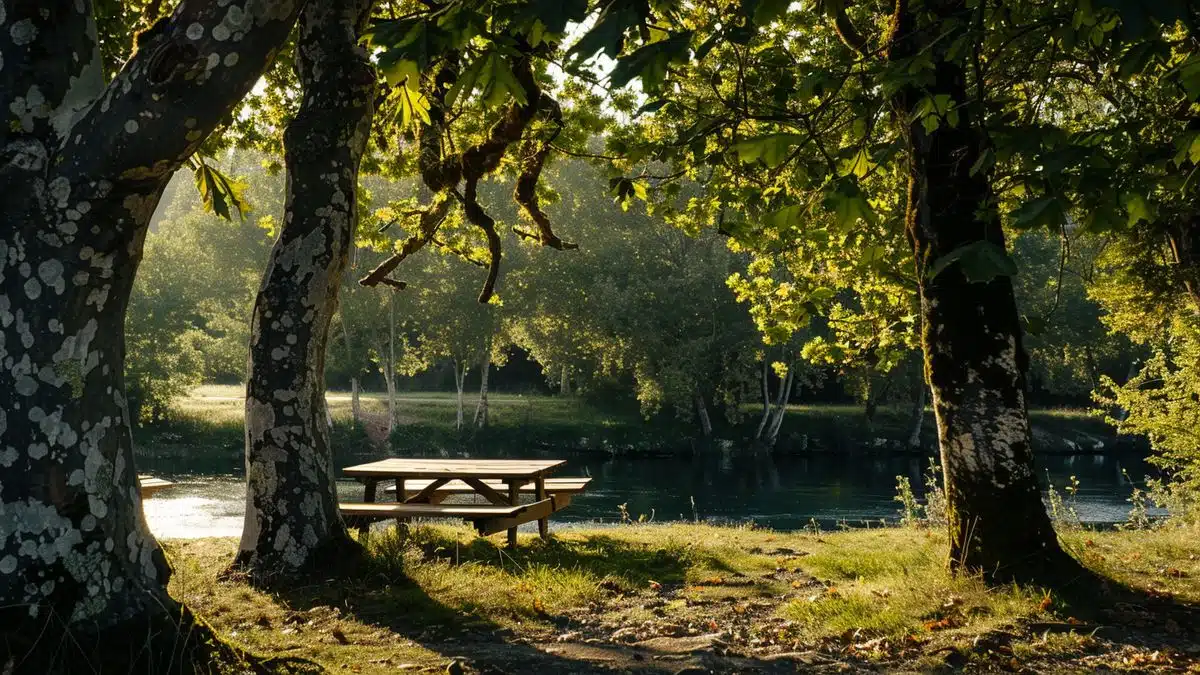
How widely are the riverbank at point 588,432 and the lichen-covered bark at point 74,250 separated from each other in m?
37.0

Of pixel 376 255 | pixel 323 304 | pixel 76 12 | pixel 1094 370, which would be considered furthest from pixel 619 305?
pixel 76 12

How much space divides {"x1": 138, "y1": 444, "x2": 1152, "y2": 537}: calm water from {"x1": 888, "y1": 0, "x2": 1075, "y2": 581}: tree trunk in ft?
43.8

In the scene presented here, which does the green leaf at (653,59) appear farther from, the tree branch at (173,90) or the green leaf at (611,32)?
the tree branch at (173,90)

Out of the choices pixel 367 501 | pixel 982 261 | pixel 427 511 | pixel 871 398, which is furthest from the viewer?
pixel 871 398

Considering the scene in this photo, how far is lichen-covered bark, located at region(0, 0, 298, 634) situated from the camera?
14.1 ft

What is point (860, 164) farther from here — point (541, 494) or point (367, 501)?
point (367, 501)

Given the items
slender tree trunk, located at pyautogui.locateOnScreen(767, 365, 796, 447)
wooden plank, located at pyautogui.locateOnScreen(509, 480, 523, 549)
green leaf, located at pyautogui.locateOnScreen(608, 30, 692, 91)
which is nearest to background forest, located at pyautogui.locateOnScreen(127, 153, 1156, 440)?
slender tree trunk, located at pyautogui.locateOnScreen(767, 365, 796, 447)

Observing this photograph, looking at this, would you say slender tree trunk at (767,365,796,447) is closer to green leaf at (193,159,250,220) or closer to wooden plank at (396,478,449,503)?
wooden plank at (396,478,449,503)

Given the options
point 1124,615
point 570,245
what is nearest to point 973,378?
point 1124,615

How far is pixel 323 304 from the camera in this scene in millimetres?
8344

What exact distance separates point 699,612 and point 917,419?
4030 cm

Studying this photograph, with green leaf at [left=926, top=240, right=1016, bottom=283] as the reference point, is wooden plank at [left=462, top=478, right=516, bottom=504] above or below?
below

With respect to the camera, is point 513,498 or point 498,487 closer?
point 513,498

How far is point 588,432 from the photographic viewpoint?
44.0 metres
